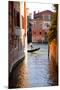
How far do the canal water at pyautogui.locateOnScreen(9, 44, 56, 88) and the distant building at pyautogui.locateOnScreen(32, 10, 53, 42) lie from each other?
9cm

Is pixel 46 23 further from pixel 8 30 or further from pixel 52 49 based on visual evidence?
pixel 8 30

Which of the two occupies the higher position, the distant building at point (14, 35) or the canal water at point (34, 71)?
the distant building at point (14, 35)

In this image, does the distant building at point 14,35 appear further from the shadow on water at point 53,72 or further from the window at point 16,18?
the shadow on water at point 53,72

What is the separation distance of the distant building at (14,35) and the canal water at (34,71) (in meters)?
0.09

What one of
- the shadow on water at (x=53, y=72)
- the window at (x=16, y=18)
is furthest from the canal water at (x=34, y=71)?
the window at (x=16, y=18)

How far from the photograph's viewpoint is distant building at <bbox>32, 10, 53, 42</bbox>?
2.15m

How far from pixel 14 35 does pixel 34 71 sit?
0.44 metres

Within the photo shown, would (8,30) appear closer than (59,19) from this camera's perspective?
Yes

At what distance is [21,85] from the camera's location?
6.86 ft

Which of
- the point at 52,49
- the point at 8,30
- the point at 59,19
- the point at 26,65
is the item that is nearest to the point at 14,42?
the point at 8,30

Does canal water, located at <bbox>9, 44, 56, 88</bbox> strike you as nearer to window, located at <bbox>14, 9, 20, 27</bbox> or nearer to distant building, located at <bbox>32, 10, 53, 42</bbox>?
distant building, located at <bbox>32, 10, 53, 42</bbox>

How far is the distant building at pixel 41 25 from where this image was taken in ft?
7.07

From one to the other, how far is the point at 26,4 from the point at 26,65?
649mm

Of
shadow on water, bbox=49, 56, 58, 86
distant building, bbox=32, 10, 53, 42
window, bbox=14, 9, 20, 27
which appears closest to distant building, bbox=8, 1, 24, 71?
window, bbox=14, 9, 20, 27
